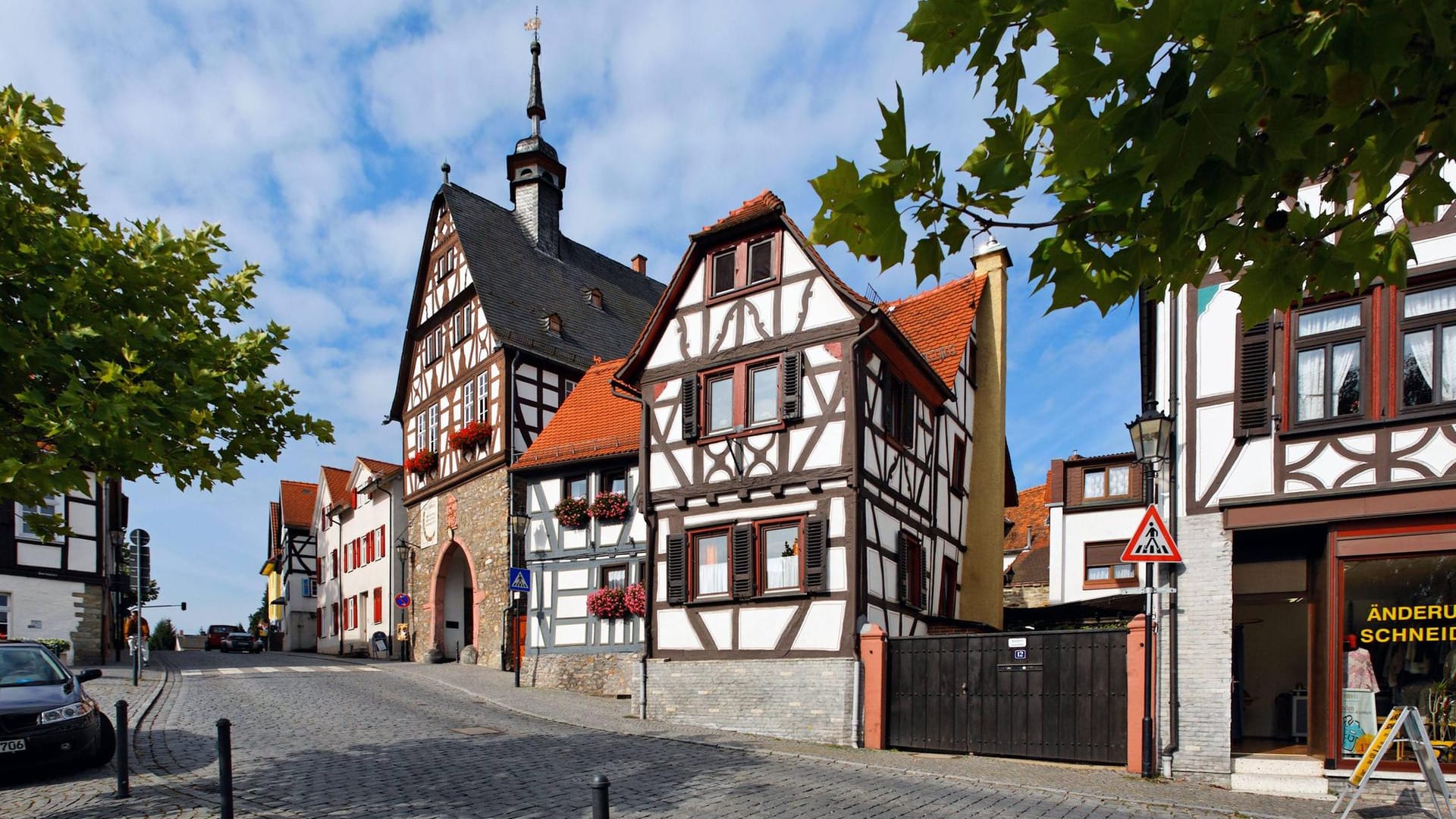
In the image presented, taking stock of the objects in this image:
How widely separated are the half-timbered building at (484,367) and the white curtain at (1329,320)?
19014mm

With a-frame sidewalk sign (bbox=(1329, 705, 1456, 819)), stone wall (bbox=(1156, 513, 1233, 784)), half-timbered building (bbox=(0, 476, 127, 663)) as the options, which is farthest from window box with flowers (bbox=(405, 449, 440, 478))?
a-frame sidewalk sign (bbox=(1329, 705, 1456, 819))

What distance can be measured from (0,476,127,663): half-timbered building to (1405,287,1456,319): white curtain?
25972 mm

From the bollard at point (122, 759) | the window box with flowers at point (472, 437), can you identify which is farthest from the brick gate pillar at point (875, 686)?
the window box with flowers at point (472, 437)

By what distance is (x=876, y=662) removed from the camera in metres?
15.3

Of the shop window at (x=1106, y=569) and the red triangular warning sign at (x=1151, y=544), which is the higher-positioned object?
the red triangular warning sign at (x=1151, y=544)

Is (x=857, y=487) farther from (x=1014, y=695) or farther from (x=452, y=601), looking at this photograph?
(x=452, y=601)

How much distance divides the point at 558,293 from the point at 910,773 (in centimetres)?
2470

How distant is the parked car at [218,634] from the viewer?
161 feet

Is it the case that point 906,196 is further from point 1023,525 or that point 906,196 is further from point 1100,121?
point 1023,525

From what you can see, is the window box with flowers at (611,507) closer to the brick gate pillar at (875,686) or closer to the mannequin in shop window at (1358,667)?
the brick gate pillar at (875,686)

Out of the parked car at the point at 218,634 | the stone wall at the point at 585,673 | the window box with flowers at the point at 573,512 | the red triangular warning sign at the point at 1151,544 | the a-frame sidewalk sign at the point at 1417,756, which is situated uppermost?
the red triangular warning sign at the point at 1151,544

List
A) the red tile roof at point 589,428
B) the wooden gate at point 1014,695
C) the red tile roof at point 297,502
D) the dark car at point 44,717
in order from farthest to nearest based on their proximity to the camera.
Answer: the red tile roof at point 297,502
the red tile roof at point 589,428
the wooden gate at point 1014,695
the dark car at point 44,717

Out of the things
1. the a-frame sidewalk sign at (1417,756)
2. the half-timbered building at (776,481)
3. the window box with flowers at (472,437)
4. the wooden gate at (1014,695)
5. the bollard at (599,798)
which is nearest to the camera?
the bollard at (599,798)

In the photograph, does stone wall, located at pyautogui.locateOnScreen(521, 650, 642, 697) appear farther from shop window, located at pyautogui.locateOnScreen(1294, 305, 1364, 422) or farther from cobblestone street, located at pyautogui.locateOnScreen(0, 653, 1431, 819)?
shop window, located at pyautogui.locateOnScreen(1294, 305, 1364, 422)
